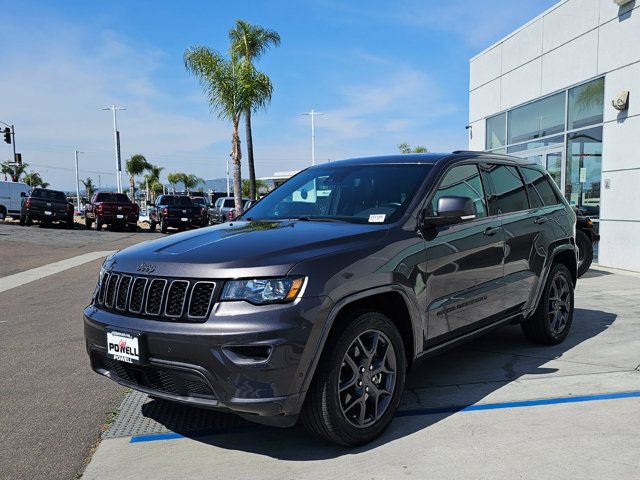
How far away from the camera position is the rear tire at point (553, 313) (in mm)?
5195

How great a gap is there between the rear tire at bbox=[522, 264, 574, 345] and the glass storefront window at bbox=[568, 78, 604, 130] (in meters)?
7.07

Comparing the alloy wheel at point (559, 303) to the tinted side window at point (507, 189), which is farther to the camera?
the alloy wheel at point (559, 303)

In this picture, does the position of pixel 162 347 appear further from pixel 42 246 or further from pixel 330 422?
pixel 42 246

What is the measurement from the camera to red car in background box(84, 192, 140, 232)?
25172mm

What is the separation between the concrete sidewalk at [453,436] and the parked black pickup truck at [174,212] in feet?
67.6

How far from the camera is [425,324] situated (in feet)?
11.9

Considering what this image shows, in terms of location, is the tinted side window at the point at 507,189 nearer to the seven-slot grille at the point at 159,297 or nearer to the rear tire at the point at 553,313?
the rear tire at the point at 553,313

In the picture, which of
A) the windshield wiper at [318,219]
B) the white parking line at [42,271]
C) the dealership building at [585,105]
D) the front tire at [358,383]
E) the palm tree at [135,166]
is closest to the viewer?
the front tire at [358,383]

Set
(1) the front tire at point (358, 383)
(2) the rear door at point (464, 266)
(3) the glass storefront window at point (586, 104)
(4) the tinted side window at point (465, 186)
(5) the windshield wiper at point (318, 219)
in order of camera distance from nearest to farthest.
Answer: (1) the front tire at point (358, 383), (2) the rear door at point (464, 266), (5) the windshield wiper at point (318, 219), (4) the tinted side window at point (465, 186), (3) the glass storefront window at point (586, 104)

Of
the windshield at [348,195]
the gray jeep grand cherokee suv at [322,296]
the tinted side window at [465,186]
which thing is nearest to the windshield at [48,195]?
the windshield at [348,195]

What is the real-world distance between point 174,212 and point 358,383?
22074 millimetres

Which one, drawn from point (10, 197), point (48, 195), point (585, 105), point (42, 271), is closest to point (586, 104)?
point (585, 105)

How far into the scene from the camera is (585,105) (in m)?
11.6

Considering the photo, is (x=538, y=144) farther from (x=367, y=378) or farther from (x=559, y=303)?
(x=367, y=378)
